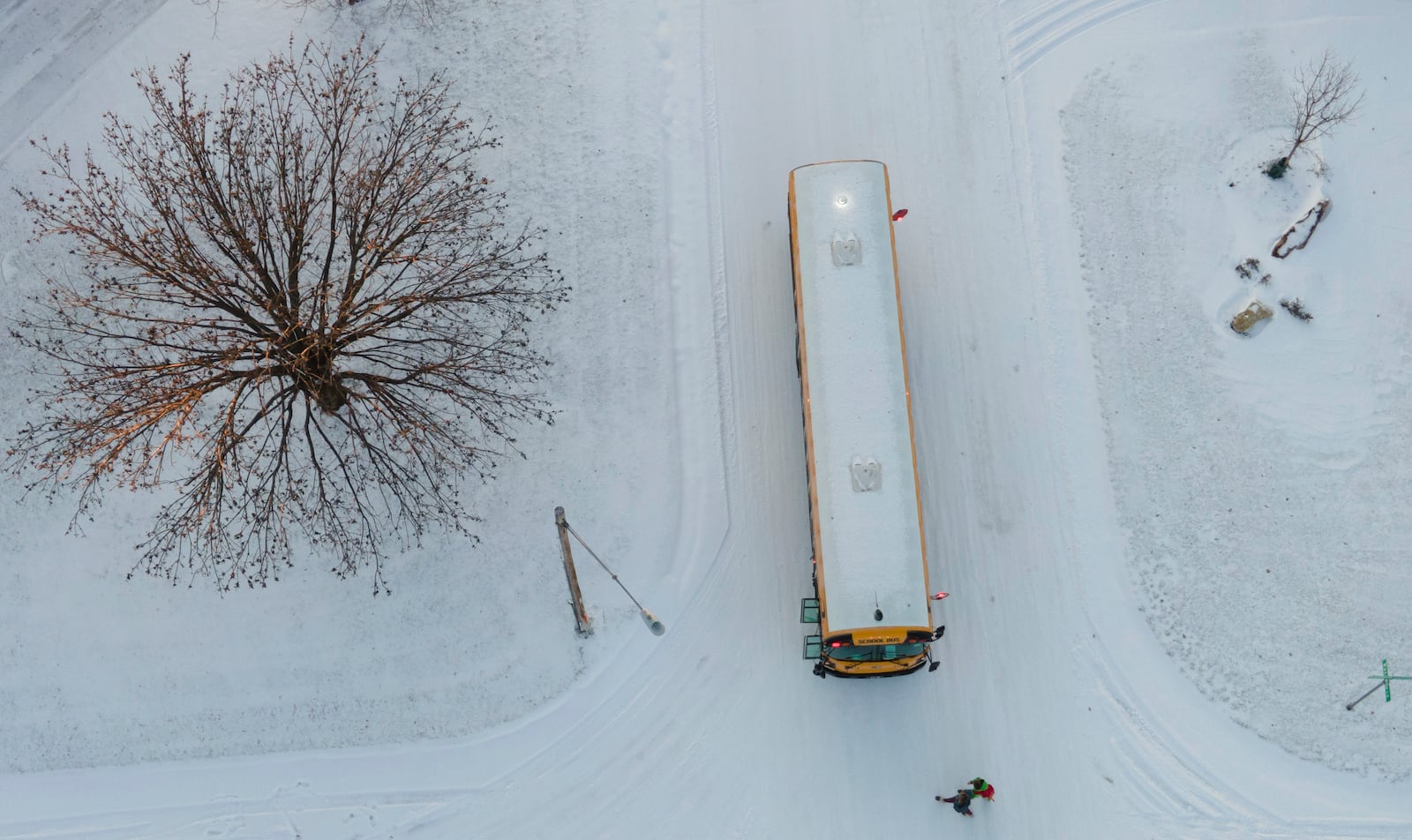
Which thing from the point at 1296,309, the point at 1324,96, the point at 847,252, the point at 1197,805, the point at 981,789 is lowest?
the point at 1197,805

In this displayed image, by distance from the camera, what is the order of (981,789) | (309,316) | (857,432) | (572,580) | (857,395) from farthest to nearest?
(572,580) < (981,789) < (857,395) < (857,432) < (309,316)

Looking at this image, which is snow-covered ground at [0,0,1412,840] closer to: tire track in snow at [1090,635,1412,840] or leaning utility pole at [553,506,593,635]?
tire track in snow at [1090,635,1412,840]

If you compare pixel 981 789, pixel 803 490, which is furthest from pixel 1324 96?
pixel 981 789

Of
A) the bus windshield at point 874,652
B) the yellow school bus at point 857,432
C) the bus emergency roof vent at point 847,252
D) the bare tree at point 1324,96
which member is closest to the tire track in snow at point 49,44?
the yellow school bus at point 857,432

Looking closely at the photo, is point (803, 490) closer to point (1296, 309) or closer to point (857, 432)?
point (857, 432)

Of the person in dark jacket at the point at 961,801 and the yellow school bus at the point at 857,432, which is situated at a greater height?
the yellow school bus at the point at 857,432

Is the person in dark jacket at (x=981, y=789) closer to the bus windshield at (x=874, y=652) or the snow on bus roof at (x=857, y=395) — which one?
the bus windshield at (x=874, y=652)
